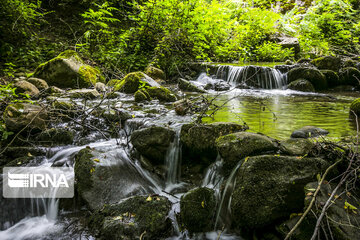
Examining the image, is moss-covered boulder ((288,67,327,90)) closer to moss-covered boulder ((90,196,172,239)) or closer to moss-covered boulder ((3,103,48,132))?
moss-covered boulder ((90,196,172,239))

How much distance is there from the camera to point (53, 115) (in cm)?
448

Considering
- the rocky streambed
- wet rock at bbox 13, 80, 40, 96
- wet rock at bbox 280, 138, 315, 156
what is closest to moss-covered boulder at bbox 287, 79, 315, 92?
the rocky streambed

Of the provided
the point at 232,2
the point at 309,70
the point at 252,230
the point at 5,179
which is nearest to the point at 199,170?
the point at 252,230

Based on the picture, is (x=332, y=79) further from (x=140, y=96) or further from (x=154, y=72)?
(x=140, y=96)

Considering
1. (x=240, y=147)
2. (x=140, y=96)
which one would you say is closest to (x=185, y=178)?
(x=240, y=147)

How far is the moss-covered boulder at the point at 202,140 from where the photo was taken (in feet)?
10.5

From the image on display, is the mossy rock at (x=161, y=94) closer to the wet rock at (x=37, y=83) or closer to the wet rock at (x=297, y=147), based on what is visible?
the wet rock at (x=37, y=83)

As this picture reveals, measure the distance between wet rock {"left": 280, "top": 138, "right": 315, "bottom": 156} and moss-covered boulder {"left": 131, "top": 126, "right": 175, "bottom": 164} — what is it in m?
1.64

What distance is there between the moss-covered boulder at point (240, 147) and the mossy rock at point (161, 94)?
12.1 feet

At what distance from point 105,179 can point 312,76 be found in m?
9.02

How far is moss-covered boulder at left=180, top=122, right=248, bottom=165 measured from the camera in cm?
321

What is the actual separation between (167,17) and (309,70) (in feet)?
20.8

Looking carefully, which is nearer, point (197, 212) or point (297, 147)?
point (197, 212)

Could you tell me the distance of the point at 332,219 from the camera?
5.89ft
